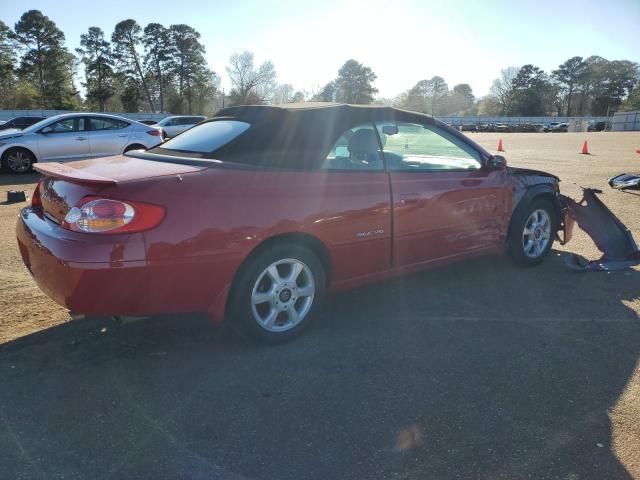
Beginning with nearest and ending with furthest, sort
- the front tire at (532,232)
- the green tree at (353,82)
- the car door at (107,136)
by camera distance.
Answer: the front tire at (532,232) < the car door at (107,136) < the green tree at (353,82)

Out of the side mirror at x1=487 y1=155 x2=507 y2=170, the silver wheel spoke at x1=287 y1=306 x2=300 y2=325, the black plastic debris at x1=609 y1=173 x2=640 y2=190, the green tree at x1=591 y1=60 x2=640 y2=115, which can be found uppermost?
the green tree at x1=591 y1=60 x2=640 y2=115

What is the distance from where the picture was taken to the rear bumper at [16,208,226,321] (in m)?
2.64

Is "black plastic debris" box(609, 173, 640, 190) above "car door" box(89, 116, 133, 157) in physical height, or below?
below

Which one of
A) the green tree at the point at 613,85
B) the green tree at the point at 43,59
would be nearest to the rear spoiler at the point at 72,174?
the green tree at the point at 43,59

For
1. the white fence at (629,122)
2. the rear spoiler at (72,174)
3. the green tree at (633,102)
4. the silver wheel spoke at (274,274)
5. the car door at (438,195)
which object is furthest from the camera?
the green tree at (633,102)

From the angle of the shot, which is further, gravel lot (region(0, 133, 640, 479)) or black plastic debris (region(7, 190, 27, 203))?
black plastic debris (region(7, 190, 27, 203))

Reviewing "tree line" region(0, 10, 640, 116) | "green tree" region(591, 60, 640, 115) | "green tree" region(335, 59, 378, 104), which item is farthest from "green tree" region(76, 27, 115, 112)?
"green tree" region(591, 60, 640, 115)

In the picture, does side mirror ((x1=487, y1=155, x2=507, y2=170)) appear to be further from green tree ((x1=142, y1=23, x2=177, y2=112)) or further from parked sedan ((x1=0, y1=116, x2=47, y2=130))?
green tree ((x1=142, y1=23, x2=177, y2=112))

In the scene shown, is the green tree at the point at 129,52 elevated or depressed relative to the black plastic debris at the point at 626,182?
elevated

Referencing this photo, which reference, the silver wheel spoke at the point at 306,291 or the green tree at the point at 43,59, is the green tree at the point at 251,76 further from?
the silver wheel spoke at the point at 306,291

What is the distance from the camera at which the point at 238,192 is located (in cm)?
298

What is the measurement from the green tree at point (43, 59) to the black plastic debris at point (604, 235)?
66906 mm

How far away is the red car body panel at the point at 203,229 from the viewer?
269cm

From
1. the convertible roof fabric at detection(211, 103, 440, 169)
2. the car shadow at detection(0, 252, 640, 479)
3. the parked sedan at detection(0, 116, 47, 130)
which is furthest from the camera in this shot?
the parked sedan at detection(0, 116, 47, 130)
